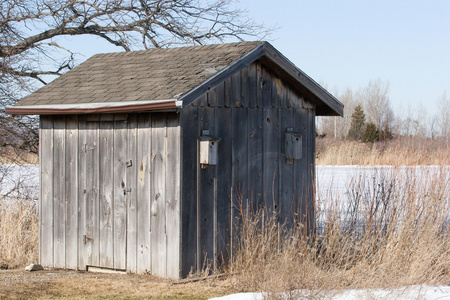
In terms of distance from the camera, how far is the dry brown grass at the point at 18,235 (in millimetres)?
9961

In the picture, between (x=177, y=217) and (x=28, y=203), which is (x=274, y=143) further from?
(x=28, y=203)

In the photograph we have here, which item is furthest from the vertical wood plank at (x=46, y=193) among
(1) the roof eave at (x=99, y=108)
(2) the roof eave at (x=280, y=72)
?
(2) the roof eave at (x=280, y=72)

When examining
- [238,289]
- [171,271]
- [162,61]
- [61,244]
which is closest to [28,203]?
[61,244]

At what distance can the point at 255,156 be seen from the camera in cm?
884

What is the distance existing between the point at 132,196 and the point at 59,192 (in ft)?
4.96

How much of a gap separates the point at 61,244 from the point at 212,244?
2.46 m

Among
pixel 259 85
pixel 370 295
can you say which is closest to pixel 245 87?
pixel 259 85

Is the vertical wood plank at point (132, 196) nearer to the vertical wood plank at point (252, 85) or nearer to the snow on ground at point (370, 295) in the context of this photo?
the vertical wood plank at point (252, 85)

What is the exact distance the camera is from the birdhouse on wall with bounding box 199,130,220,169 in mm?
7832

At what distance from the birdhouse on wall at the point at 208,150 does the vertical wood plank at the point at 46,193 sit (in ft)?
8.69

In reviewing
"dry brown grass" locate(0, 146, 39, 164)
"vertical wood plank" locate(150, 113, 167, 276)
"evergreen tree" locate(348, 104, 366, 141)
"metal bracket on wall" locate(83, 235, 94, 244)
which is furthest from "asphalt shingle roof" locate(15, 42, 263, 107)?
"evergreen tree" locate(348, 104, 366, 141)

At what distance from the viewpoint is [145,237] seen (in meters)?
8.09

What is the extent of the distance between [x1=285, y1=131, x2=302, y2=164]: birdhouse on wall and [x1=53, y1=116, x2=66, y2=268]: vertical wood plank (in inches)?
130

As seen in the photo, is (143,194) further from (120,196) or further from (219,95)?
(219,95)
